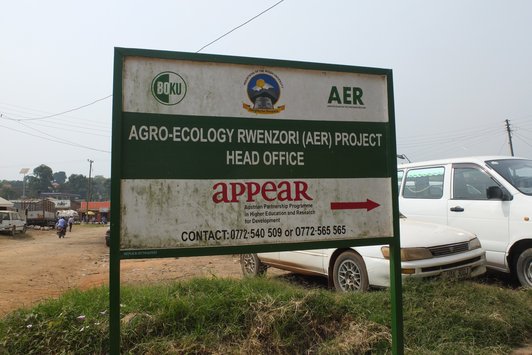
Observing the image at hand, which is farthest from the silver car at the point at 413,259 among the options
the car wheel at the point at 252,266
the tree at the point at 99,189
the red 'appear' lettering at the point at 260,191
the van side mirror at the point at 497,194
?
the tree at the point at 99,189

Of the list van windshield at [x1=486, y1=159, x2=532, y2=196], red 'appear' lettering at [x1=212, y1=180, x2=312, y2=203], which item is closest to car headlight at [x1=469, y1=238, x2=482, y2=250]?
van windshield at [x1=486, y1=159, x2=532, y2=196]

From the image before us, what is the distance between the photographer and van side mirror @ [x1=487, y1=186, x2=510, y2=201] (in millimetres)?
6230

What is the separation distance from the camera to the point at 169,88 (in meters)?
2.90

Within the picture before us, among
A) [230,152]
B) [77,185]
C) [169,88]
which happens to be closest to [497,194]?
[230,152]

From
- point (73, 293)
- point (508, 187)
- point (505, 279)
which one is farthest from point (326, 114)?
point (505, 279)

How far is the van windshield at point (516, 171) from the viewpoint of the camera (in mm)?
6285

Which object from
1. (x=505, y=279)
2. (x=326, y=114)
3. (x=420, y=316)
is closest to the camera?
(x=326, y=114)

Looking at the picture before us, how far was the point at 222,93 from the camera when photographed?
3.02 m

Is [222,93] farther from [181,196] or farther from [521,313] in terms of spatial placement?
[521,313]

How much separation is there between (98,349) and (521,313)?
407 cm

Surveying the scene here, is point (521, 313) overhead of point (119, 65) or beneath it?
beneath

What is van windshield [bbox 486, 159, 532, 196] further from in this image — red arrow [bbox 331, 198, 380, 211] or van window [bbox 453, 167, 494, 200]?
red arrow [bbox 331, 198, 380, 211]

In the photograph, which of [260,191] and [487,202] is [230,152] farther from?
[487,202]

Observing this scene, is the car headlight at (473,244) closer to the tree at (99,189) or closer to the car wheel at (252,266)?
the car wheel at (252,266)
